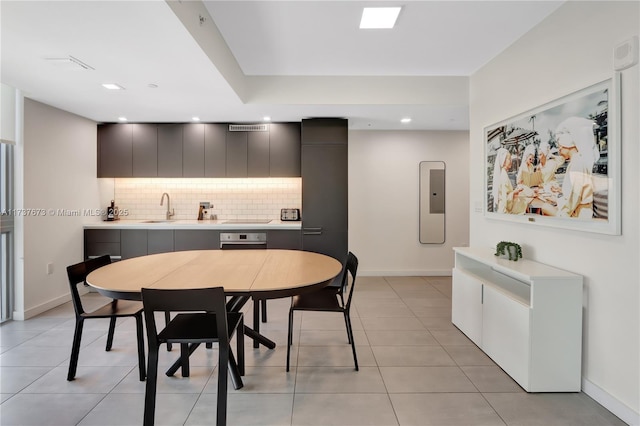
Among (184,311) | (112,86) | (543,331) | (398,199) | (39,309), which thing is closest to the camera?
(184,311)

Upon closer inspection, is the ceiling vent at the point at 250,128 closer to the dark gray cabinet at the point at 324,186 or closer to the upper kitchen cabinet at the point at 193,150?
the upper kitchen cabinet at the point at 193,150

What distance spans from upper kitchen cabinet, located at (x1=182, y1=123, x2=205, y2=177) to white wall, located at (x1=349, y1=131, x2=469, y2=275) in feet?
7.83

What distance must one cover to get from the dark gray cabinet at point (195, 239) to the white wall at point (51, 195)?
1.32 meters

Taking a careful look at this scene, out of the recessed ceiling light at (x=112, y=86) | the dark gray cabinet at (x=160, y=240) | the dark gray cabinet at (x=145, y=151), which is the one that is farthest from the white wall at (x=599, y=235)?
the dark gray cabinet at (x=145, y=151)

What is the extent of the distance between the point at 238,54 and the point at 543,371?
3.73m

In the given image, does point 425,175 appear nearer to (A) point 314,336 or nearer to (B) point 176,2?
(A) point 314,336

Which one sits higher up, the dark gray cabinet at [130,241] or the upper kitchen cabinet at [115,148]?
the upper kitchen cabinet at [115,148]

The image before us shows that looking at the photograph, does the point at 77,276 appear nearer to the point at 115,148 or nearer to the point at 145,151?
the point at 145,151

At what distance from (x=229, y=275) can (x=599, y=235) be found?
243cm

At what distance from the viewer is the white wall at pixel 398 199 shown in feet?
18.2

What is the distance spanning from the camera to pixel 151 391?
174 centimetres

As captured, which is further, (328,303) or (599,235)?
(328,303)

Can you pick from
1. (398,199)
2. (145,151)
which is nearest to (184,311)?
(145,151)

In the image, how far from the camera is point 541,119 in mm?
2602
